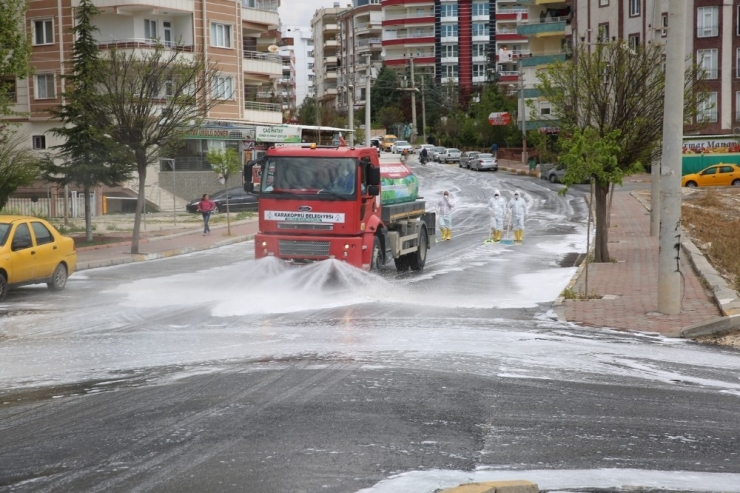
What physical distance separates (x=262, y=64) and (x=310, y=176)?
1652 inches

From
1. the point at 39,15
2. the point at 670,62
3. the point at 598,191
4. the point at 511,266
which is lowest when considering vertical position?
the point at 511,266

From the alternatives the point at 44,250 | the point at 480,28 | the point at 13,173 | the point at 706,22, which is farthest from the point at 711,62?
the point at 480,28

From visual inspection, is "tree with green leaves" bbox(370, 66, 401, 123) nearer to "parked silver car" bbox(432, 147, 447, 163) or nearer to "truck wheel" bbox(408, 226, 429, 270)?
"parked silver car" bbox(432, 147, 447, 163)

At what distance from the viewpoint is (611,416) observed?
9000mm

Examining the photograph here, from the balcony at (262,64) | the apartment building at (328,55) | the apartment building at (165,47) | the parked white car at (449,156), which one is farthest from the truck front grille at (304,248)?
the apartment building at (328,55)

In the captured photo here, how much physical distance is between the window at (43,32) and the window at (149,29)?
4840 mm

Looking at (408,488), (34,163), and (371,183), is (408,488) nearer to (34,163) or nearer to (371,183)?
(371,183)

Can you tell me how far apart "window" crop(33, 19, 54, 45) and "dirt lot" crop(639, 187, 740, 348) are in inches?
1251

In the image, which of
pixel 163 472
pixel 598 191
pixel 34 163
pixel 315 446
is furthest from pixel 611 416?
pixel 34 163

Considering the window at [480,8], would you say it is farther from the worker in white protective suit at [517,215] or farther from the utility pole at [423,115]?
the worker in white protective suit at [517,215]

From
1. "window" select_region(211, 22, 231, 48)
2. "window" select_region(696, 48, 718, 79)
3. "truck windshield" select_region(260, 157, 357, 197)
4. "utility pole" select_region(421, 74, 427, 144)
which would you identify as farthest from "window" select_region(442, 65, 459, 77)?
"truck windshield" select_region(260, 157, 357, 197)

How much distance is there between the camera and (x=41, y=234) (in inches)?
763

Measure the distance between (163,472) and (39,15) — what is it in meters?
50.0

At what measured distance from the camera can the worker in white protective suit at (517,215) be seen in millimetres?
31578
